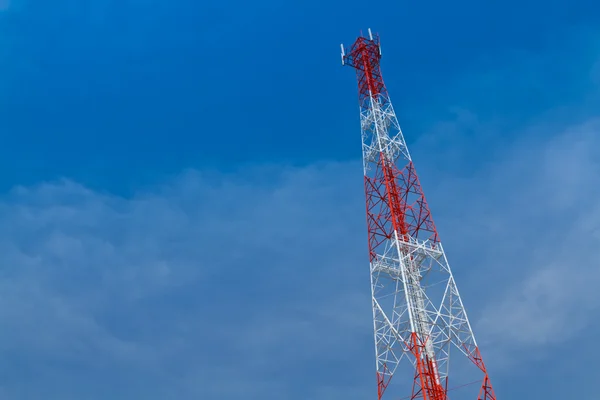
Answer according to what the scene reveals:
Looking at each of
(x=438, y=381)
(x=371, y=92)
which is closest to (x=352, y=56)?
(x=371, y=92)

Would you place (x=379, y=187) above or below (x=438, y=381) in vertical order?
above

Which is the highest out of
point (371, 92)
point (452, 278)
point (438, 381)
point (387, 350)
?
point (371, 92)

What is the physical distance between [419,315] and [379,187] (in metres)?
13.4

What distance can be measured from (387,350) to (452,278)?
8.40 m

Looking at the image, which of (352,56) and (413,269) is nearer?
(413,269)

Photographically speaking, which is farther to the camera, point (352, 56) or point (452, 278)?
point (352, 56)

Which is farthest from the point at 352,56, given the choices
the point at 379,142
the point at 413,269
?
the point at 413,269

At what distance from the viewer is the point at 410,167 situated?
60.0 m

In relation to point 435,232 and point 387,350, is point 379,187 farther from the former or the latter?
point 387,350

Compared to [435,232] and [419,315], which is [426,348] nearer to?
[419,315]

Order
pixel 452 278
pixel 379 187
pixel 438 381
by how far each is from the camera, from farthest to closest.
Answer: pixel 379 187
pixel 452 278
pixel 438 381

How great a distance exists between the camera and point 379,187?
194 ft

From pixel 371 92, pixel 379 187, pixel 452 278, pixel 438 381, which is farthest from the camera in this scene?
pixel 371 92

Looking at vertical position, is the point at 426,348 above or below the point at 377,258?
below
